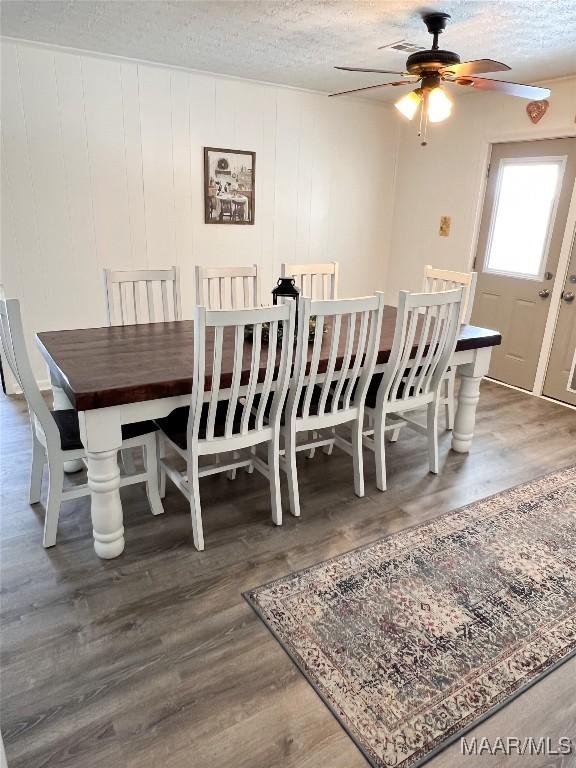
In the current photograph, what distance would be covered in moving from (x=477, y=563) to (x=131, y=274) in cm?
242

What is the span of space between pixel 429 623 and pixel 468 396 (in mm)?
1566

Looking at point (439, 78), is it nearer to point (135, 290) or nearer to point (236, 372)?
point (236, 372)

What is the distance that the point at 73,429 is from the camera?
2.26 metres

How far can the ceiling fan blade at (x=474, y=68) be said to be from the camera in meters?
2.17

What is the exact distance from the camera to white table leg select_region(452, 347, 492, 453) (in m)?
3.06

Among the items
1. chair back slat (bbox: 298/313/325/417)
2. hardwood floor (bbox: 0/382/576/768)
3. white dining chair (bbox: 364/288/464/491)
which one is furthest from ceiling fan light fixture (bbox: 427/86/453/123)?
hardwood floor (bbox: 0/382/576/768)

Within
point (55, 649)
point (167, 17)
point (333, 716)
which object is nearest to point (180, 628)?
point (55, 649)

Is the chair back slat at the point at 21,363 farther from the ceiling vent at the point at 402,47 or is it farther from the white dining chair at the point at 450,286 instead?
the ceiling vent at the point at 402,47

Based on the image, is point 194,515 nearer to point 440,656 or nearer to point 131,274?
point 440,656

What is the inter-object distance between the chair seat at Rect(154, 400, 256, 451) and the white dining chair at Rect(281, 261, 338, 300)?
1424mm

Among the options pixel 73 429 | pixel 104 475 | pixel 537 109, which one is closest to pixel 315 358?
pixel 104 475

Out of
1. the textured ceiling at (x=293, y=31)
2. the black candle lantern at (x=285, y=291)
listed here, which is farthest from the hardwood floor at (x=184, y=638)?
the textured ceiling at (x=293, y=31)

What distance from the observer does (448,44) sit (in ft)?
10.7

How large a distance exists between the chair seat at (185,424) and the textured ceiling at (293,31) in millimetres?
2123
